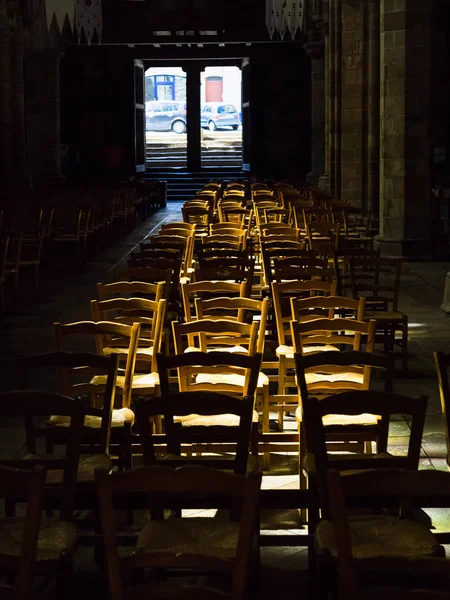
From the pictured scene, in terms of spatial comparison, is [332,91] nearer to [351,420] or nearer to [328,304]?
[328,304]

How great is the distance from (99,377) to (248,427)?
2725mm

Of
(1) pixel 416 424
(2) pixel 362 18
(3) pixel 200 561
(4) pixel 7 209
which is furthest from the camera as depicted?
(2) pixel 362 18

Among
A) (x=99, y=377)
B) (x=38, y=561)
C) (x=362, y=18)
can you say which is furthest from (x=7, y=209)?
Answer: (x=38, y=561)

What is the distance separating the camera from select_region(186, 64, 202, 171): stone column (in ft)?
129

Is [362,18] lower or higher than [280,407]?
higher

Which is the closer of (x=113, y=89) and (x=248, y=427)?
(x=248, y=427)

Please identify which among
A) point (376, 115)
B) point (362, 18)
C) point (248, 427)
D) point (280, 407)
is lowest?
point (280, 407)

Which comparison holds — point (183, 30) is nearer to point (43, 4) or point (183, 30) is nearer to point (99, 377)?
point (43, 4)

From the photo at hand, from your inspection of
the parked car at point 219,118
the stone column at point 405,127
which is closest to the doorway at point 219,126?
the parked car at point 219,118

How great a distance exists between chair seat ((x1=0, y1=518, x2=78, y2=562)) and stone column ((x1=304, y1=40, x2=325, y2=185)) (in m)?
31.5

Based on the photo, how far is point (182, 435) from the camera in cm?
539

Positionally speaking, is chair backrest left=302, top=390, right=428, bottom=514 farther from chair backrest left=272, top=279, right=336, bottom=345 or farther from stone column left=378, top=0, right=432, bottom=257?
stone column left=378, top=0, right=432, bottom=257

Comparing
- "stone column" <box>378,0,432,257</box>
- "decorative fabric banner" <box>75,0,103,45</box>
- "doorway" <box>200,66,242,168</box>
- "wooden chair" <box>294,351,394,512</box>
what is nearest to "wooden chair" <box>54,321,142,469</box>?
"wooden chair" <box>294,351,394,512</box>

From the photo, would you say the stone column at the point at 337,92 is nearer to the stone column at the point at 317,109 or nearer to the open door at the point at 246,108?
the stone column at the point at 317,109
